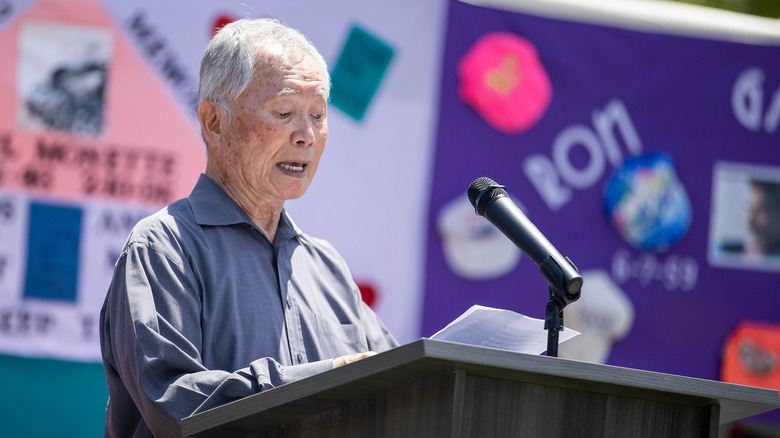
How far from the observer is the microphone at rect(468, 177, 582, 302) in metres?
1.55

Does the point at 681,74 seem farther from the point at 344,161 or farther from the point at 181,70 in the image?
the point at 181,70

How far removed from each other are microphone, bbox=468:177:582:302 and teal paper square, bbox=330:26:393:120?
216 centimetres

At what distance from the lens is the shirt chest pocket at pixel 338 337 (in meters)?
2.09

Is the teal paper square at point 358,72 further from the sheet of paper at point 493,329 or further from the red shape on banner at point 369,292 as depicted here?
the sheet of paper at point 493,329

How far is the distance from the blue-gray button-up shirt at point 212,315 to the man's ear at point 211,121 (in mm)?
106

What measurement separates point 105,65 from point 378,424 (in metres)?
2.55

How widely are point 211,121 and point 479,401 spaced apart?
1.11m

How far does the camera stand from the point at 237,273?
2006 millimetres

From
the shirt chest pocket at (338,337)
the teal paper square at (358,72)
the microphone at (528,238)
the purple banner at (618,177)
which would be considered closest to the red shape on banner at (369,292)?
the purple banner at (618,177)

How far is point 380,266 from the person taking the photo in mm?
3887

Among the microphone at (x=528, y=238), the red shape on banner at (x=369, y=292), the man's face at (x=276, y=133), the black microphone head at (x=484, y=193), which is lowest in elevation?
the red shape on banner at (x=369, y=292)

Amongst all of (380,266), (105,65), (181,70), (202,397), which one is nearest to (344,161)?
(380,266)

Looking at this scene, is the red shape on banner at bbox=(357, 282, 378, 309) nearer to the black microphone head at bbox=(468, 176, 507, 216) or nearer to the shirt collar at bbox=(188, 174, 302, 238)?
the shirt collar at bbox=(188, 174, 302, 238)

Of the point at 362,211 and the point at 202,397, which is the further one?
the point at 362,211
